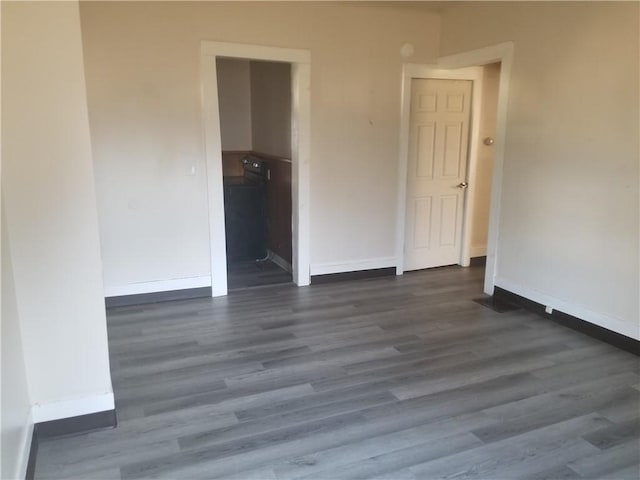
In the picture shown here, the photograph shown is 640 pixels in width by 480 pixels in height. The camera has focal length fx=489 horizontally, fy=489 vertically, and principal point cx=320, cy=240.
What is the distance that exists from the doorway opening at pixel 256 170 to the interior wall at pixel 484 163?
212 centimetres

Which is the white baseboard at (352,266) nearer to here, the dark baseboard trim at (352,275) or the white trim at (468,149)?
the dark baseboard trim at (352,275)

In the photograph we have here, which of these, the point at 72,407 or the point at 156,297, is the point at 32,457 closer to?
the point at 72,407

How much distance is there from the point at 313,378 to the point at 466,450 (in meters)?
1.01

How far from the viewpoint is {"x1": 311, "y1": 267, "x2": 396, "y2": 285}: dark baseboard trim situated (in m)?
4.92

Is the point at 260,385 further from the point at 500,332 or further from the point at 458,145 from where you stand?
the point at 458,145

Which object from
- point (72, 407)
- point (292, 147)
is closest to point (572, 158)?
point (292, 147)

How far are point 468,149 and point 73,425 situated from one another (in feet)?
14.9

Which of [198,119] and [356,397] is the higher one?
[198,119]

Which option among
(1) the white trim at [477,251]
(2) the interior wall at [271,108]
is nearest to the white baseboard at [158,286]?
(2) the interior wall at [271,108]

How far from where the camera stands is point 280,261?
221 inches

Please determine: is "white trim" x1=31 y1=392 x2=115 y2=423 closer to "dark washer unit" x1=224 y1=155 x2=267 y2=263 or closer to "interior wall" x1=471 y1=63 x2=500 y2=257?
"dark washer unit" x1=224 y1=155 x2=267 y2=263

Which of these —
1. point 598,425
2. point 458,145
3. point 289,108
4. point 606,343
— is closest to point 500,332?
point 606,343

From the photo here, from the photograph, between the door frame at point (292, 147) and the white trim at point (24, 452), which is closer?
the white trim at point (24, 452)

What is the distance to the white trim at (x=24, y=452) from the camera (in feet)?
6.27
